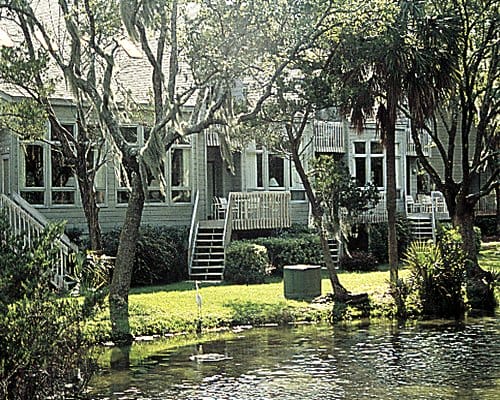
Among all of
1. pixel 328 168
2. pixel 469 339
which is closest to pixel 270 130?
pixel 328 168

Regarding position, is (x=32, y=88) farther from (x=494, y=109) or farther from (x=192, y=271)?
(x=494, y=109)

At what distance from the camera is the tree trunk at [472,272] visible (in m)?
19.8

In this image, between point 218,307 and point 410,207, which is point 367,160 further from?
point 218,307

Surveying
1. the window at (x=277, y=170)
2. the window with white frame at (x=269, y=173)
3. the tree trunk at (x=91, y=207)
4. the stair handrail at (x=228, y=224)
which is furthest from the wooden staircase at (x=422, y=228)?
the tree trunk at (x=91, y=207)

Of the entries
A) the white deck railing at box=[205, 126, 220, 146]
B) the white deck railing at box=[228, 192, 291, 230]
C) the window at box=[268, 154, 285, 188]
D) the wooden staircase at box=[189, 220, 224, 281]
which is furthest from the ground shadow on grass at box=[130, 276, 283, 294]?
the window at box=[268, 154, 285, 188]

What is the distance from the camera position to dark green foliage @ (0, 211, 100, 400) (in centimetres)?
875

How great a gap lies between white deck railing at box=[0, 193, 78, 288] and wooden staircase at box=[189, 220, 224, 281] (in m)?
3.87

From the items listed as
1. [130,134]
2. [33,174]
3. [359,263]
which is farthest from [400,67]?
[33,174]

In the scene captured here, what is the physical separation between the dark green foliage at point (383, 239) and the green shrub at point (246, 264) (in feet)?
18.1

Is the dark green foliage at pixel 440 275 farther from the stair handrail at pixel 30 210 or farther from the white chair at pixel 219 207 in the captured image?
the white chair at pixel 219 207

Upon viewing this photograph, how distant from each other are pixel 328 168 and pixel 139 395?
9.45 m

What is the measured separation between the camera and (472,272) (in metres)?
20.4

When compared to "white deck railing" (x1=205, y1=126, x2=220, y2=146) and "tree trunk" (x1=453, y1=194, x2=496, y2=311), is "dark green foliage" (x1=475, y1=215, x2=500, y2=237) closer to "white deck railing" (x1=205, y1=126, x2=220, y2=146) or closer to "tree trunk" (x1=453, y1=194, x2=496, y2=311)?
"white deck railing" (x1=205, y1=126, x2=220, y2=146)

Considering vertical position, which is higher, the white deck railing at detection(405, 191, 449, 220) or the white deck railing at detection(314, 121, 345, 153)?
the white deck railing at detection(314, 121, 345, 153)
